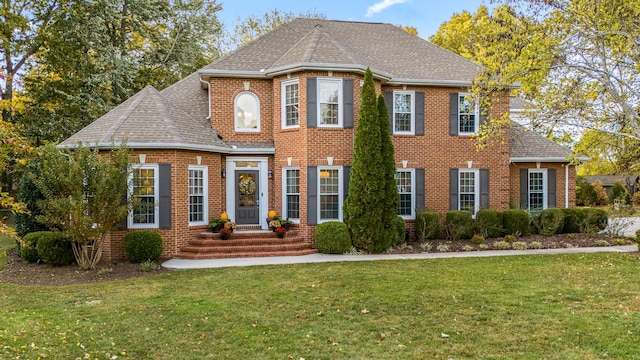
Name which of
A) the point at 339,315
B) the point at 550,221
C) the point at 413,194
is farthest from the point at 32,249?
the point at 550,221

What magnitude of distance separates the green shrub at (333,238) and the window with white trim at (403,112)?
4.54m

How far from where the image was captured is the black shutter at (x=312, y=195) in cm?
1361

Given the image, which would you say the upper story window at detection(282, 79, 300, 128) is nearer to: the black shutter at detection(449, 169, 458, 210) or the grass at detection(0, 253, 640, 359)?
the grass at detection(0, 253, 640, 359)

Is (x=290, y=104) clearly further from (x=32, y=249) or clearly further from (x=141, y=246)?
(x=32, y=249)

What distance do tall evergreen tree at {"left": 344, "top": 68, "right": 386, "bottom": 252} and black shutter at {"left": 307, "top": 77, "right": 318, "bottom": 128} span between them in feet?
4.99

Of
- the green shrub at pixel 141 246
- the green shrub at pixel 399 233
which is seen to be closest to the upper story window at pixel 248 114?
the green shrub at pixel 141 246

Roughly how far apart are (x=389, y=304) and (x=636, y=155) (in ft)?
48.7

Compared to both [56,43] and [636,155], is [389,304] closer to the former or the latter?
[636,155]

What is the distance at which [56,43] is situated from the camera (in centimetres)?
1958

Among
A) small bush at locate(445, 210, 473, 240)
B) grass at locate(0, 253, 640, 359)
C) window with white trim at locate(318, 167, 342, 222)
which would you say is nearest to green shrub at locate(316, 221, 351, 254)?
window with white trim at locate(318, 167, 342, 222)

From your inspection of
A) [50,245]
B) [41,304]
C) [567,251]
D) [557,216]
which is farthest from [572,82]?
[50,245]

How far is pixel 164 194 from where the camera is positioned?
12.6m

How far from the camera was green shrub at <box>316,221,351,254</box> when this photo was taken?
12719 millimetres

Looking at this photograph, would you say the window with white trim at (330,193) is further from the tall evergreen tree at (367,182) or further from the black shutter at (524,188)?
the black shutter at (524,188)
